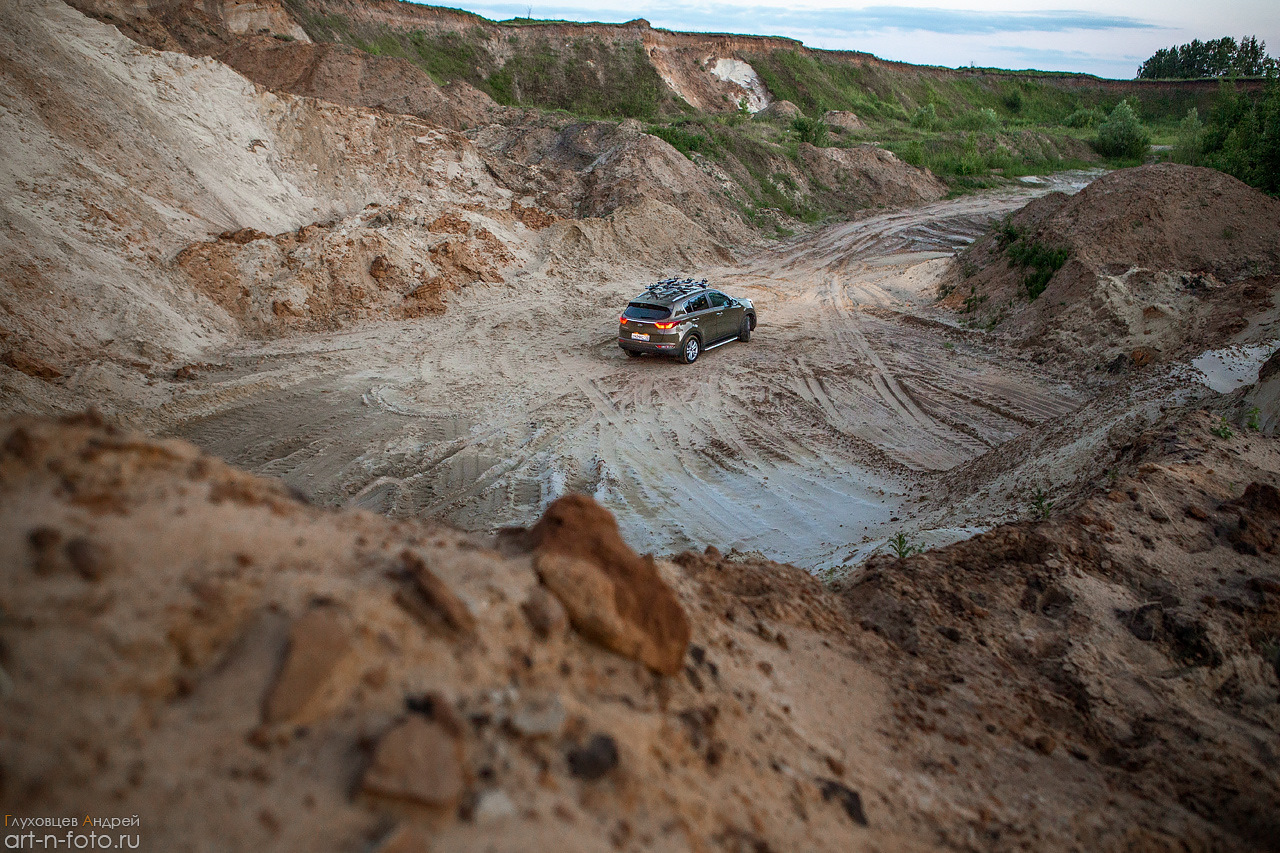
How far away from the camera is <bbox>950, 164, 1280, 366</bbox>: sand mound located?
42.9ft

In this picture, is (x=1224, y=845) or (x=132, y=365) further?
(x=132, y=365)

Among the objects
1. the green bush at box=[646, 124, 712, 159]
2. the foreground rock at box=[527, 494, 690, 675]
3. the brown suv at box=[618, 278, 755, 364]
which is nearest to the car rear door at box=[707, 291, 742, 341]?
the brown suv at box=[618, 278, 755, 364]

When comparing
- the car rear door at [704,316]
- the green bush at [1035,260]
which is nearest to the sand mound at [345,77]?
the car rear door at [704,316]

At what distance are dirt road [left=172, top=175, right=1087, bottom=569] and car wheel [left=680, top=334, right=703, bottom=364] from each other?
36cm

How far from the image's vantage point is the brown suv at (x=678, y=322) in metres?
14.1

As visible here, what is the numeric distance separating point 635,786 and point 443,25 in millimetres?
52009

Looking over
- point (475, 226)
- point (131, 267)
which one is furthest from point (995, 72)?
point (131, 267)

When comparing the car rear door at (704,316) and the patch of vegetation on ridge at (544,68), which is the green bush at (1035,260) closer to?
the car rear door at (704,316)

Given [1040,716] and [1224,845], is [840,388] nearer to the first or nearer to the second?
[1040,716]

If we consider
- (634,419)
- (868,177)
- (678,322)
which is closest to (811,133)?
(868,177)

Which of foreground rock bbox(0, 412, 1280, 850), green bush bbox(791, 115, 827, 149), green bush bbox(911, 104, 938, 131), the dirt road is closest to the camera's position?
foreground rock bbox(0, 412, 1280, 850)

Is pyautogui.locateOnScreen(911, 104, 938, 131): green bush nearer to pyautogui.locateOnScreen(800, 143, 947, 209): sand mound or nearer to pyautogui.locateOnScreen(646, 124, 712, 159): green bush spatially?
pyautogui.locateOnScreen(800, 143, 947, 209): sand mound

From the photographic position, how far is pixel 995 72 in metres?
65.0

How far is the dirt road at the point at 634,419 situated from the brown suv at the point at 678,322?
473 mm
